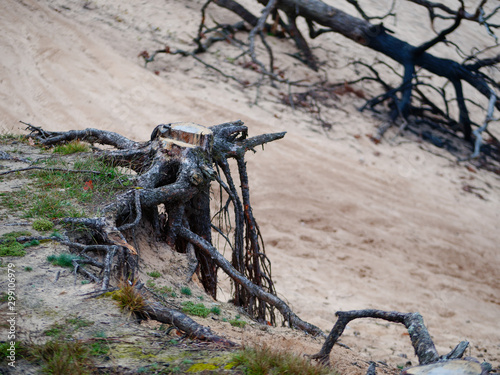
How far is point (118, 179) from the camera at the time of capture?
11.5 ft

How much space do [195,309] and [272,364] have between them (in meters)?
0.94

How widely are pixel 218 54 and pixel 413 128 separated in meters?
4.28

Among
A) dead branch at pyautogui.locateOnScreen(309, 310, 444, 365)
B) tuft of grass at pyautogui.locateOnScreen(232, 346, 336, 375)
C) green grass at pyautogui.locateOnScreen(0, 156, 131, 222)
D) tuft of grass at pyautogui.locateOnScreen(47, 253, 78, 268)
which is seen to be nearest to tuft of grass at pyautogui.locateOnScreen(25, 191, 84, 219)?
green grass at pyautogui.locateOnScreen(0, 156, 131, 222)

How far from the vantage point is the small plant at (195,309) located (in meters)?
2.84

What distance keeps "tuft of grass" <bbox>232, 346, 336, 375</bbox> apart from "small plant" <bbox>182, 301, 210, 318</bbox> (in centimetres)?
80

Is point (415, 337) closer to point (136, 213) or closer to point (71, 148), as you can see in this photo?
point (136, 213)

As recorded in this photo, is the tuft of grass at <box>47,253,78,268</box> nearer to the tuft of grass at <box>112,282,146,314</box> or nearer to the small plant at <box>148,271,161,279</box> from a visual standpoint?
the tuft of grass at <box>112,282,146,314</box>

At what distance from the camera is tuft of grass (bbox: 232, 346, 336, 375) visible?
199 cm

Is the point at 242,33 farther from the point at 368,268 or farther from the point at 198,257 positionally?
the point at 198,257

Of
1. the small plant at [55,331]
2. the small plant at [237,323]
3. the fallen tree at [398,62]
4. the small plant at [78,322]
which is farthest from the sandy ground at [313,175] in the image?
the small plant at [55,331]

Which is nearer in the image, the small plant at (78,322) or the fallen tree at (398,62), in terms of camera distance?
the small plant at (78,322)

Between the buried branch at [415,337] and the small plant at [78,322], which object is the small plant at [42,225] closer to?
the small plant at [78,322]

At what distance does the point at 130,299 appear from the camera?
7.97 ft

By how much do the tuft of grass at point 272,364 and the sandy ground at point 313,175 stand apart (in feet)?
8.82
